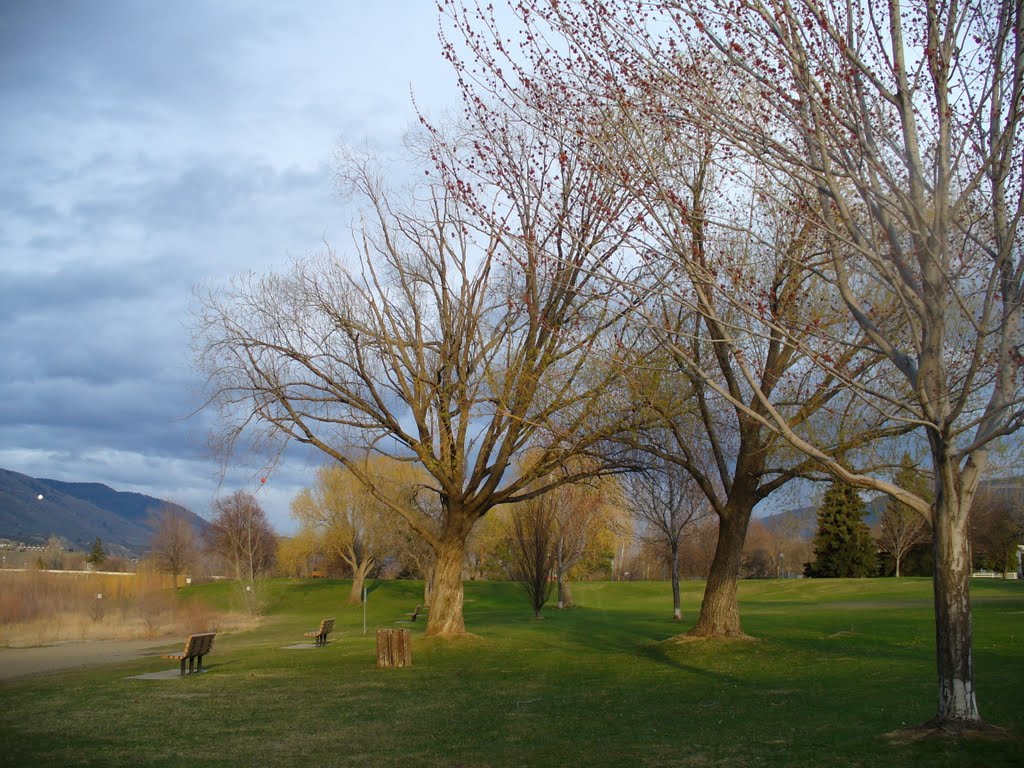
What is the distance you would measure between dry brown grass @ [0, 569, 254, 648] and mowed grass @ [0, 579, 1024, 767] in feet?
39.9

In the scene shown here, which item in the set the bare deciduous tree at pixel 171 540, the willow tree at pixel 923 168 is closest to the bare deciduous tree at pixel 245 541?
the bare deciduous tree at pixel 171 540

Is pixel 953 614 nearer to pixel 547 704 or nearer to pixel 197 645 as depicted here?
pixel 547 704

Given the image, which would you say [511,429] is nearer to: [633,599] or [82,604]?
[82,604]

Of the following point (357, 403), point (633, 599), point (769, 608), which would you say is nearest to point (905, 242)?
point (357, 403)

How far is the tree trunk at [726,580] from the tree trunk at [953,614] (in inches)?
404

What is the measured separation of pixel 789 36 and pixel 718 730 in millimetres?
7668

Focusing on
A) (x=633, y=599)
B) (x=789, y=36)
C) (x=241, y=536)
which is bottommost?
(x=633, y=599)

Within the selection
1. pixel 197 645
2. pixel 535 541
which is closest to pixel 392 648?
pixel 197 645

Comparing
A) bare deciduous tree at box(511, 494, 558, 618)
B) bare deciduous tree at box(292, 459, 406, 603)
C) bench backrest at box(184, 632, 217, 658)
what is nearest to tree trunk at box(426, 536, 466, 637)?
bench backrest at box(184, 632, 217, 658)

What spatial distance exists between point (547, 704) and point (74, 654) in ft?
64.5

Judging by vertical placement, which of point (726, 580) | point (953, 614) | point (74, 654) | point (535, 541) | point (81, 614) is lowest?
point (74, 654)

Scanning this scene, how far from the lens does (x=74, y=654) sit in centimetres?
2695

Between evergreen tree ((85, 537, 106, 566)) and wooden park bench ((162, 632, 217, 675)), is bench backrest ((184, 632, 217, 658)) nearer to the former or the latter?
wooden park bench ((162, 632, 217, 675))

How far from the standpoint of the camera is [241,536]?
60.3 metres
